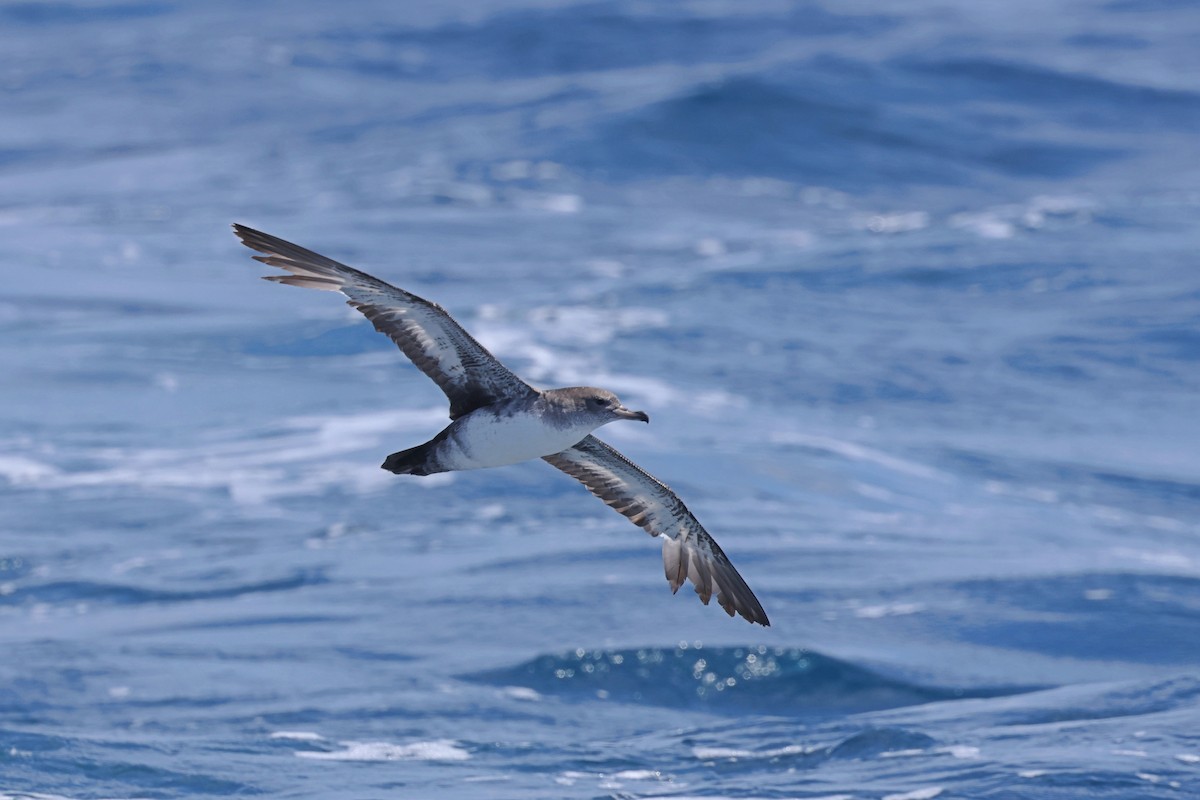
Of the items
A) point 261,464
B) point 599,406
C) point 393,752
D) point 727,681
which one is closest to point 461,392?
point 599,406

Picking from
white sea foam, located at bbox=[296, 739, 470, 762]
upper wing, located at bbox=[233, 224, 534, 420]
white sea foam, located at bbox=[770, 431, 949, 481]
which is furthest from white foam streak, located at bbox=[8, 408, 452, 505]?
upper wing, located at bbox=[233, 224, 534, 420]

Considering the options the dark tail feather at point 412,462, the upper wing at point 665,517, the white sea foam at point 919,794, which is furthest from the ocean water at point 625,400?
the dark tail feather at point 412,462

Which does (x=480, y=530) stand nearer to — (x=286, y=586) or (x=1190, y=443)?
(x=286, y=586)

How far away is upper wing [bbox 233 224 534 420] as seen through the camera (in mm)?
8102

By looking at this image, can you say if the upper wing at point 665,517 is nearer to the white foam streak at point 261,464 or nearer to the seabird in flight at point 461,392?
Result: the seabird in flight at point 461,392

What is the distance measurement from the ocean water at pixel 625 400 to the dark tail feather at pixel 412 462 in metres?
5.91

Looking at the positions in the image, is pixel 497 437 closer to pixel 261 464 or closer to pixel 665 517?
pixel 665 517

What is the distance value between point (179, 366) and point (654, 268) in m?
9.34

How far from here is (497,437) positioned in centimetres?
838

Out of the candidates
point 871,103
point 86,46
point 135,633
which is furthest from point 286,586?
point 86,46

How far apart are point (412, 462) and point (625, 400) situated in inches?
694

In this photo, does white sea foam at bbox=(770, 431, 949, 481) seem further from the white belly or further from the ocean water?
the white belly

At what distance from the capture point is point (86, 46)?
5053 cm

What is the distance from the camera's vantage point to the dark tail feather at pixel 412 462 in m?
8.48
